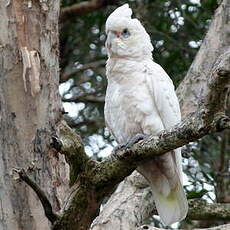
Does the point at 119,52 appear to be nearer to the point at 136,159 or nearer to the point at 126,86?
the point at 126,86

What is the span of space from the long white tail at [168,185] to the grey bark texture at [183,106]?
0.52 feet

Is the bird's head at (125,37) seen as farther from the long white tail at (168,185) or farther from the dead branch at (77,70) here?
the dead branch at (77,70)

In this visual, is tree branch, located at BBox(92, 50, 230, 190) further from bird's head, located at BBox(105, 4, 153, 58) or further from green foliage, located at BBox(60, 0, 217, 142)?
green foliage, located at BBox(60, 0, 217, 142)

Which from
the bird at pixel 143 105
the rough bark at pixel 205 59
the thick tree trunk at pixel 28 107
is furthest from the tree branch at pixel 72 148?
the rough bark at pixel 205 59

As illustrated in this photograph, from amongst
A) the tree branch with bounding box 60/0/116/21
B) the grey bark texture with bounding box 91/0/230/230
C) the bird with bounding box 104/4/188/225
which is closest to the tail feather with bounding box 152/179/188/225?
the bird with bounding box 104/4/188/225

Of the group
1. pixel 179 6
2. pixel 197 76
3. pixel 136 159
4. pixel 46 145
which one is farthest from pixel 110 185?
pixel 179 6

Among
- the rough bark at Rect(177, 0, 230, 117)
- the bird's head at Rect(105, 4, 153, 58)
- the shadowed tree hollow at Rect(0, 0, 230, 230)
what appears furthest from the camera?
the rough bark at Rect(177, 0, 230, 117)

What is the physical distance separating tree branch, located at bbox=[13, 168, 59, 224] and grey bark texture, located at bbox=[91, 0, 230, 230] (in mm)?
580

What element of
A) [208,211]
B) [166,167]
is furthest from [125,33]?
[208,211]

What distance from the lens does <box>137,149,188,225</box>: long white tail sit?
9.07 ft

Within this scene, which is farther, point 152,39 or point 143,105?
point 152,39

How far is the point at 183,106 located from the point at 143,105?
0.77 meters

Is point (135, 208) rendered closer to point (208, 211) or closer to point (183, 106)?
point (208, 211)

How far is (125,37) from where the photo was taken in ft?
9.66
